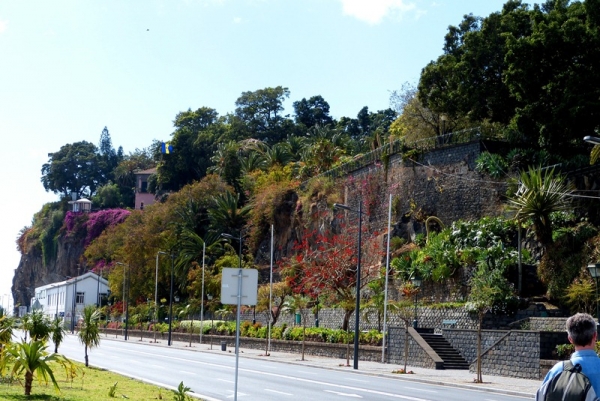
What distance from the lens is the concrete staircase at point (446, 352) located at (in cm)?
3388

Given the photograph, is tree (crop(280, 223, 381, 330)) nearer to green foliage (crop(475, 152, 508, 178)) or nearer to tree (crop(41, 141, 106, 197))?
green foliage (crop(475, 152, 508, 178))

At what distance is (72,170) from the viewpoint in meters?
139

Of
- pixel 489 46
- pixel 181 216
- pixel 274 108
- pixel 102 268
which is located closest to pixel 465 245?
pixel 489 46

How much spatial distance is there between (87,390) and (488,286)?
2135cm

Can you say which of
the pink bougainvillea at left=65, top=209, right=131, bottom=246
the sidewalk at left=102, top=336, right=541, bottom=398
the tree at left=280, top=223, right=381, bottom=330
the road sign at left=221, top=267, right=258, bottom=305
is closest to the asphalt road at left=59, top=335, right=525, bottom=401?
the sidewalk at left=102, top=336, right=541, bottom=398

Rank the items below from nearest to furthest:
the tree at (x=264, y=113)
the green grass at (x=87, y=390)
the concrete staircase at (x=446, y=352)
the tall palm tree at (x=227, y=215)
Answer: the green grass at (x=87, y=390)
the concrete staircase at (x=446, y=352)
the tall palm tree at (x=227, y=215)
the tree at (x=264, y=113)

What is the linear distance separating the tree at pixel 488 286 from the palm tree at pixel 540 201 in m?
2.63

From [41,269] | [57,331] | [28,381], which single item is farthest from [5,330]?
[41,269]

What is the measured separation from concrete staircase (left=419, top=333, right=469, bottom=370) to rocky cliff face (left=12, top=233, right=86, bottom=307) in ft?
299

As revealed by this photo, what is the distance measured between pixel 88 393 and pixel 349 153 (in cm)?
5643

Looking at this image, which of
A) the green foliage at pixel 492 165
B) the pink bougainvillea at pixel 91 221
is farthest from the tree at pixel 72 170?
the green foliage at pixel 492 165

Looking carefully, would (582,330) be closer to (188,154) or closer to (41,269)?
(188,154)

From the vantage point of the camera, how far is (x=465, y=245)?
136 ft

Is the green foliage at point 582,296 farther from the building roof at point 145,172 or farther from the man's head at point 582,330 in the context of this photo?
the building roof at point 145,172
